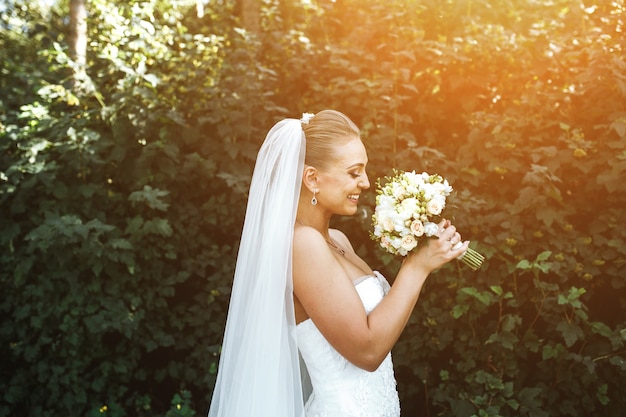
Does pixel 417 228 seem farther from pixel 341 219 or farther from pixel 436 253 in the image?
pixel 341 219

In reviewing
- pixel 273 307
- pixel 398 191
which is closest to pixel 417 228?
pixel 398 191

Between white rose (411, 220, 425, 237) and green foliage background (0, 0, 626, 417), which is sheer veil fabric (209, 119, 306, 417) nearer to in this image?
white rose (411, 220, 425, 237)

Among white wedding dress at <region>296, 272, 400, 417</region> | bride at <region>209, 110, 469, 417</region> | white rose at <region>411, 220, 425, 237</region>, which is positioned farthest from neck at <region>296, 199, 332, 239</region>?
white rose at <region>411, 220, 425, 237</region>

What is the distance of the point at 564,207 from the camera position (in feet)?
12.5

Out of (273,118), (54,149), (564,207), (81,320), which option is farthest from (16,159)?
(564,207)

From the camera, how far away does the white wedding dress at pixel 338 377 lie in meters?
2.42

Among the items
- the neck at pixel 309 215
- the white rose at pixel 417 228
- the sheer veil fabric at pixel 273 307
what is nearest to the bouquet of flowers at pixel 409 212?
the white rose at pixel 417 228

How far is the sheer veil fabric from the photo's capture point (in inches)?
92.8

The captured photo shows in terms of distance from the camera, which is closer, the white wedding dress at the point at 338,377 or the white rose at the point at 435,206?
the white rose at the point at 435,206

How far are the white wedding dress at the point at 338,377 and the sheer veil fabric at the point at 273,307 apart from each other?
0.22 feet

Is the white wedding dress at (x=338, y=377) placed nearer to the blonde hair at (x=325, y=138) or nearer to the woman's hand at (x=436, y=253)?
the woman's hand at (x=436, y=253)

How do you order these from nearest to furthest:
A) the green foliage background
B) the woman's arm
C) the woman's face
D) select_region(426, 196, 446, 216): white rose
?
the woman's arm < select_region(426, 196, 446, 216): white rose < the woman's face < the green foliage background

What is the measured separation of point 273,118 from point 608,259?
2709mm

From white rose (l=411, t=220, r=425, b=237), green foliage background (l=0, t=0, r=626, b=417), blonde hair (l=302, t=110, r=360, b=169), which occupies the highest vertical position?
blonde hair (l=302, t=110, r=360, b=169)
